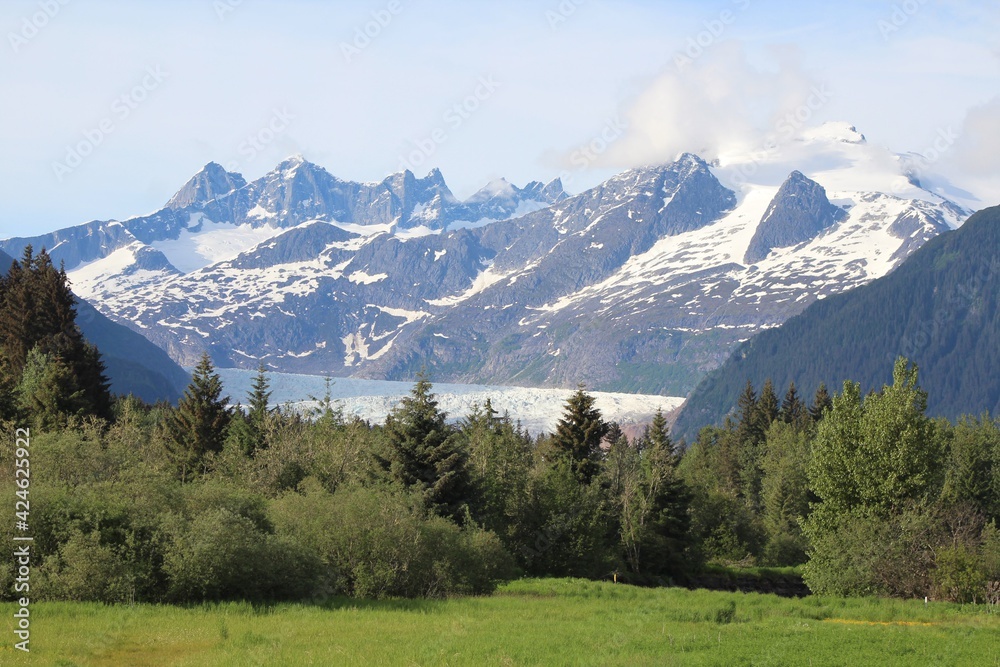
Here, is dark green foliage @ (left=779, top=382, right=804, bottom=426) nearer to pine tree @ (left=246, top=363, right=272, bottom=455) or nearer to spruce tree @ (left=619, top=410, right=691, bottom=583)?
spruce tree @ (left=619, top=410, right=691, bottom=583)

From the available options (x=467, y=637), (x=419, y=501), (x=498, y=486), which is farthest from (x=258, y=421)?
(x=467, y=637)

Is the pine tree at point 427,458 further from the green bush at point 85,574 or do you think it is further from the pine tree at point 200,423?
the green bush at point 85,574

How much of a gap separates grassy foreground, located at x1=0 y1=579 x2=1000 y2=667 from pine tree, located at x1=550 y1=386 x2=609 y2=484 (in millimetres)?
38251

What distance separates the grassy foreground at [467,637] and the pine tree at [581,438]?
3825 cm

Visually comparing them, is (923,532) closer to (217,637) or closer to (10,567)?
(217,637)

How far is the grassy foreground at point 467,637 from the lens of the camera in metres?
28.8

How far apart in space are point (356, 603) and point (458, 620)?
6.12 meters

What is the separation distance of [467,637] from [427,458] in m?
30.9

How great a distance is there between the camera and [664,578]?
3172 inches

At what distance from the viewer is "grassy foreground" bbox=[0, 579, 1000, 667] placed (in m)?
28.8

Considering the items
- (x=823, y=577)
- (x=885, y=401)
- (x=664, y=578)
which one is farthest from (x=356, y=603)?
(x=664, y=578)

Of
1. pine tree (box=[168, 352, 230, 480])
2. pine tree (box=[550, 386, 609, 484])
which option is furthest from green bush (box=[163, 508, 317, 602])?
pine tree (box=[550, 386, 609, 484])

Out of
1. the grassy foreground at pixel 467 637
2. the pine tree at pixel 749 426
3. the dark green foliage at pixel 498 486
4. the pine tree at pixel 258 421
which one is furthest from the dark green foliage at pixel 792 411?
the grassy foreground at pixel 467 637

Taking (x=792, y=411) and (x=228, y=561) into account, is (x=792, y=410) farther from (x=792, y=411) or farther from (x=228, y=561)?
(x=228, y=561)
